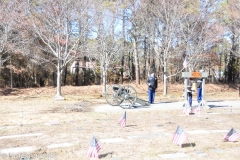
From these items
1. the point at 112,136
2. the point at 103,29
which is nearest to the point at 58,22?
the point at 103,29

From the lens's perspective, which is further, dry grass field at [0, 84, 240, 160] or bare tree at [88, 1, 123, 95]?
bare tree at [88, 1, 123, 95]

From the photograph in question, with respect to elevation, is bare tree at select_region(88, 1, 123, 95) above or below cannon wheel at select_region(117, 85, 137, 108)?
above

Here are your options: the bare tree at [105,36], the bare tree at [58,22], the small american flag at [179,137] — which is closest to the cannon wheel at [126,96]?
the bare tree at [58,22]

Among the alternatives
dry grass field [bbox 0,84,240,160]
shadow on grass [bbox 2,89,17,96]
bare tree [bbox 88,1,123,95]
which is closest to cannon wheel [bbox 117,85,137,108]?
dry grass field [bbox 0,84,240,160]

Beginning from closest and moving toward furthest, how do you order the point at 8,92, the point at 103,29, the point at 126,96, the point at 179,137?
the point at 179,137
the point at 126,96
the point at 103,29
the point at 8,92

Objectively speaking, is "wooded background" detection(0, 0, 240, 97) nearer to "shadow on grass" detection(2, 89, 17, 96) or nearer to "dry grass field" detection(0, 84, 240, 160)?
"shadow on grass" detection(2, 89, 17, 96)

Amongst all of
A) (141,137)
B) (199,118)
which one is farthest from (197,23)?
(141,137)

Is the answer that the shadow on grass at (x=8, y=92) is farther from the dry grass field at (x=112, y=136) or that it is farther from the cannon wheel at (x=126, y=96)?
the dry grass field at (x=112, y=136)

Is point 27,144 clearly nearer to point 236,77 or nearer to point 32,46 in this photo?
point 32,46

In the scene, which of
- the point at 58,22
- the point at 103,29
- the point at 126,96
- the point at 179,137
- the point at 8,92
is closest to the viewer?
the point at 179,137

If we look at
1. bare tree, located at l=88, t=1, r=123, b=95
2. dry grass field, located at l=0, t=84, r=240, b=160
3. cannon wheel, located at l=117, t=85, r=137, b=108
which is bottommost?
dry grass field, located at l=0, t=84, r=240, b=160

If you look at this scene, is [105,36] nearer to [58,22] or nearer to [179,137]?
[58,22]

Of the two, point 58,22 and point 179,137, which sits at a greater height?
point 58,22

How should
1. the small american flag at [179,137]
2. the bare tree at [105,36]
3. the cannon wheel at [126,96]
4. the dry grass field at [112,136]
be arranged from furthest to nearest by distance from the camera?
the bare tree at [105,36] → the cannon wheel at [126,96] → the small american flag at [179,137] → the dry grass field at [112,136]
